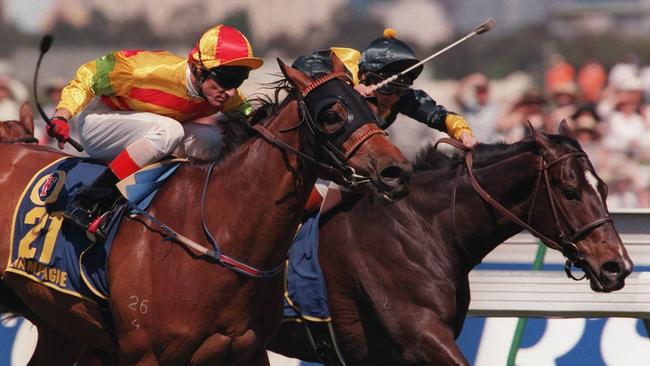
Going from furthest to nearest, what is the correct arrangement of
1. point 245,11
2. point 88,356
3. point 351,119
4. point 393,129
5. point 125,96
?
point 245,11 → point 393,129 → point 88,356 → point 125,96 → point 351,119

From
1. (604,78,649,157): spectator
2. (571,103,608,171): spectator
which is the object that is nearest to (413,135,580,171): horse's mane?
(571,103,608,171): spectator

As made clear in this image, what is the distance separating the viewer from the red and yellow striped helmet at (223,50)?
199 inches

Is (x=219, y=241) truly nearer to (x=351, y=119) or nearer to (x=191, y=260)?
(x=191, y=260)

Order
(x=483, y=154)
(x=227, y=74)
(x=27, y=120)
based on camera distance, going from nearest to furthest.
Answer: (x=227, y=74)
(x=483, y=154)
(x=27, y=120)

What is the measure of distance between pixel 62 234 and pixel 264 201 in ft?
3.17

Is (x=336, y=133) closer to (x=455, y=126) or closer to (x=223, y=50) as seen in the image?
(x=223, y=50)

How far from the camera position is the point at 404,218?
594cm

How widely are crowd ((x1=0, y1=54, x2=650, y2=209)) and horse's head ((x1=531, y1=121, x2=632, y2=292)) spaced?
349 centimetres

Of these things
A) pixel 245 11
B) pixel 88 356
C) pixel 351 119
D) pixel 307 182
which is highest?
pixel 351 119

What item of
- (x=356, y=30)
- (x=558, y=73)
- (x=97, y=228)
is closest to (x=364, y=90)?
Result: (x=97, y=228)

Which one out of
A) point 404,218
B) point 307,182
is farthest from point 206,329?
point 404,218

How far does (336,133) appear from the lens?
15.1 ft

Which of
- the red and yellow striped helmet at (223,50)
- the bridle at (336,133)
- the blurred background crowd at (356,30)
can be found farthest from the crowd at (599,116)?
the bridle at (336,133)

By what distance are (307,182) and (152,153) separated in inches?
28.7
